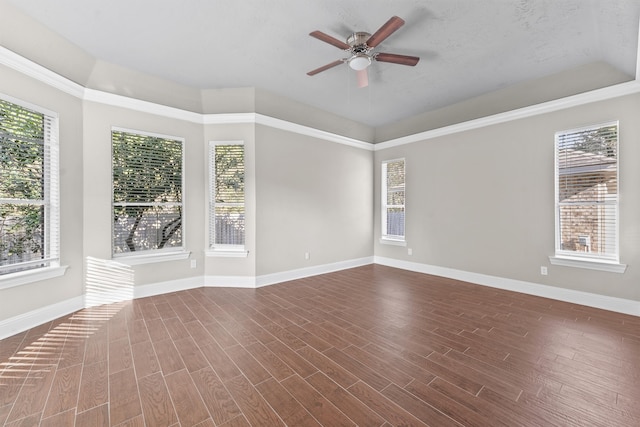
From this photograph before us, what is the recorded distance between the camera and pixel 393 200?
5.93 m

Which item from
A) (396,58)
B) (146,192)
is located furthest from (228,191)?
(396,58)

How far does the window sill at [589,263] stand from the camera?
10.6ft

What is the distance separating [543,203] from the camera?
3855mm

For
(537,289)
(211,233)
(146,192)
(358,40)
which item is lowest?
(537,289)

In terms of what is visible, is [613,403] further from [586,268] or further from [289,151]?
[289,151]

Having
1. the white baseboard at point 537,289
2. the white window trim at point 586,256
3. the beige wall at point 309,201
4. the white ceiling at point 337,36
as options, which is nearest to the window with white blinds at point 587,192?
the white window trim at point 586,256

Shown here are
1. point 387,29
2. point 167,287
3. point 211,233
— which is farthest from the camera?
point 211,233

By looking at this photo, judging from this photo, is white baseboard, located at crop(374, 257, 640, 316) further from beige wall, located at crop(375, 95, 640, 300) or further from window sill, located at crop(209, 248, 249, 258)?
window sill, located at crop(209, 248, 249, 258)

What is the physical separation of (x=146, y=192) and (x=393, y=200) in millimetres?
4596

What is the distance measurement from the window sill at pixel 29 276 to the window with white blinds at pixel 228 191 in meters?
1.78

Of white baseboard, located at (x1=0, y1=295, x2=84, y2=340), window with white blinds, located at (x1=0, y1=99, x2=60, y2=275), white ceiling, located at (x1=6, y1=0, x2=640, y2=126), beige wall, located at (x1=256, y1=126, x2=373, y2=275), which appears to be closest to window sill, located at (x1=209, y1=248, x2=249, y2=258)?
beige wall, located at (x1=256, y1=126, x2=373, y2=275)

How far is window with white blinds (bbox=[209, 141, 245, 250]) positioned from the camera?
14.1 feet

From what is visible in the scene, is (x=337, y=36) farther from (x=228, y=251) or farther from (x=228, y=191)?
(x=228, y=251)

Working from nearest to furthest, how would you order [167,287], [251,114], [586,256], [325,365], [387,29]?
[325,365] < [387,29] < [586,256] < [167,287] < [251,114]
